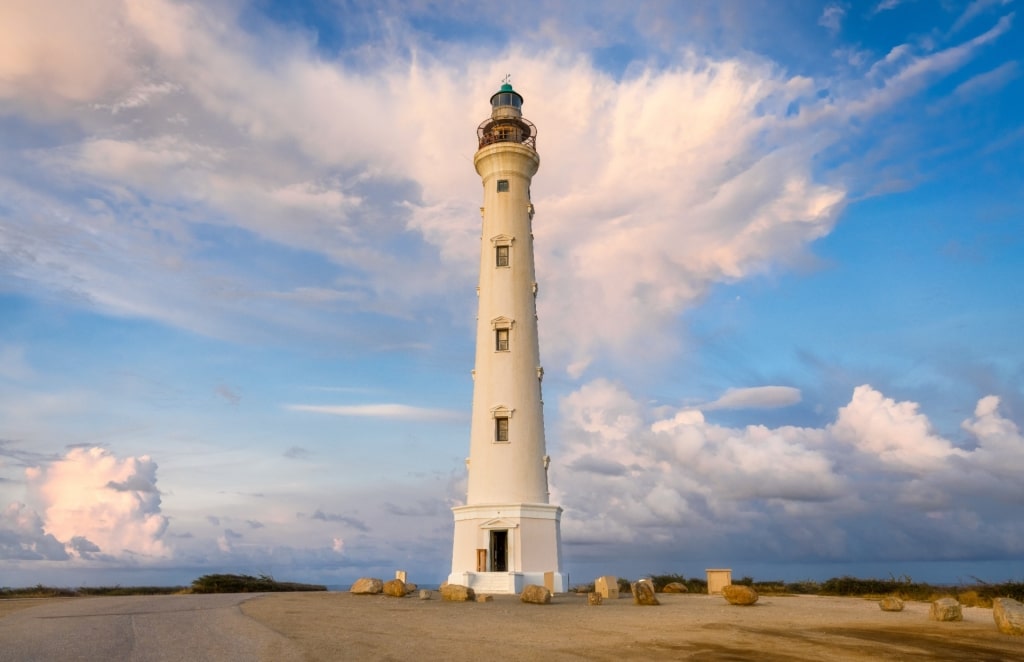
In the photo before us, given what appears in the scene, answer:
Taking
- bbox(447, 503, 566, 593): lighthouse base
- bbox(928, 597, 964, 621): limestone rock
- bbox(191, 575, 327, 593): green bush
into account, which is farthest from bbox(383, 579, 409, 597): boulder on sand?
bbox(928, 597, 964, 621): limestone rock

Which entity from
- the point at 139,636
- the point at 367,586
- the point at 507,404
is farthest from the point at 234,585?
the point at 139,636

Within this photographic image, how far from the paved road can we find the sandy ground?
78 cm

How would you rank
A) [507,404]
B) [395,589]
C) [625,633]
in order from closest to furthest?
[625,633], [395,589], [507,404]

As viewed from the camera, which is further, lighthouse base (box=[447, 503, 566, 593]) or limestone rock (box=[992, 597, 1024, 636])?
lighthouse base (box=[447, 503, 566, 593])

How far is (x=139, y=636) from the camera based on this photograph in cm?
1510

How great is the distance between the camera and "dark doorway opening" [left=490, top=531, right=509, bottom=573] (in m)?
36.0

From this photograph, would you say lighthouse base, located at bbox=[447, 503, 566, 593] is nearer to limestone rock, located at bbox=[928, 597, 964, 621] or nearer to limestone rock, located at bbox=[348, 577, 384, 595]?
limestone rock, located at bbox=[348, 577, 384, 595]

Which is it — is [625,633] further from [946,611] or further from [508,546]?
[508,546]

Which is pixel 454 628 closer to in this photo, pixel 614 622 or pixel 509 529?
pixel 614 622

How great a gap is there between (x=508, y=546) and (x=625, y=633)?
19.1 meters

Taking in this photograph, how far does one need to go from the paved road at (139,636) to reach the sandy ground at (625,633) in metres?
0.78

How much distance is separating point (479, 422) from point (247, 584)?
573 inches

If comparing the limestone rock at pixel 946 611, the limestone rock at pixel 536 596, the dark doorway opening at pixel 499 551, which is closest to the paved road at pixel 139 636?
the limestone rock at pixel 536 596

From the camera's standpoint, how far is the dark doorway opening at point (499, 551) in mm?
36031
